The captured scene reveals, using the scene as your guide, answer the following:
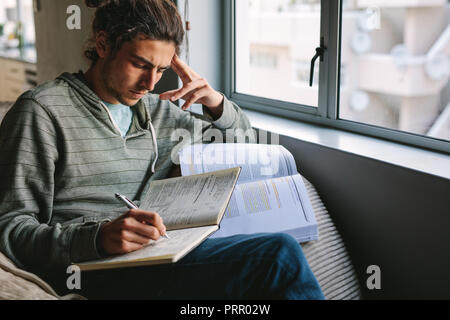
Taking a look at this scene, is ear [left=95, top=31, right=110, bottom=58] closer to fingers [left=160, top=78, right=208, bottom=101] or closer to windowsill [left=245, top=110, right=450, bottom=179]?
fingers [left=160, top=78, right=208, bottom=101]

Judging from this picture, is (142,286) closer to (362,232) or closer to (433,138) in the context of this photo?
(362,232)

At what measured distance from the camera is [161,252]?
95 cm

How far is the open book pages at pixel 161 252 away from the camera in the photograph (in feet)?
3.04

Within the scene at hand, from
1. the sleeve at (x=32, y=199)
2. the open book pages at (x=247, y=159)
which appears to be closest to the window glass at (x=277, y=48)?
the open book pages at (x=247, y=159)

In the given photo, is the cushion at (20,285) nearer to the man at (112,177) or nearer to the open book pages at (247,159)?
the man at (112,177)

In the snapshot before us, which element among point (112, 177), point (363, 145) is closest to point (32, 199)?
point (112, 177)

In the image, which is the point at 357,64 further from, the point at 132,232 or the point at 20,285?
the point at 20,285

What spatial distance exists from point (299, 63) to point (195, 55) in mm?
507

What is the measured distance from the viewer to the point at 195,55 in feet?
7.46

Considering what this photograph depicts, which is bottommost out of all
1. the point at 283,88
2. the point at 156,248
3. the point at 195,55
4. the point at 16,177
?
the point at 156,248

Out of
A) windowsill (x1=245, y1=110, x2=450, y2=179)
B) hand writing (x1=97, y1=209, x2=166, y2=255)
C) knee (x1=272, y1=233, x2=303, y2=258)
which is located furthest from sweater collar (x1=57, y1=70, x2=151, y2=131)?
windowsill (x1=245, y1=110, x2=450, y2=179)

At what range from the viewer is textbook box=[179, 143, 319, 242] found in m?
1.43
